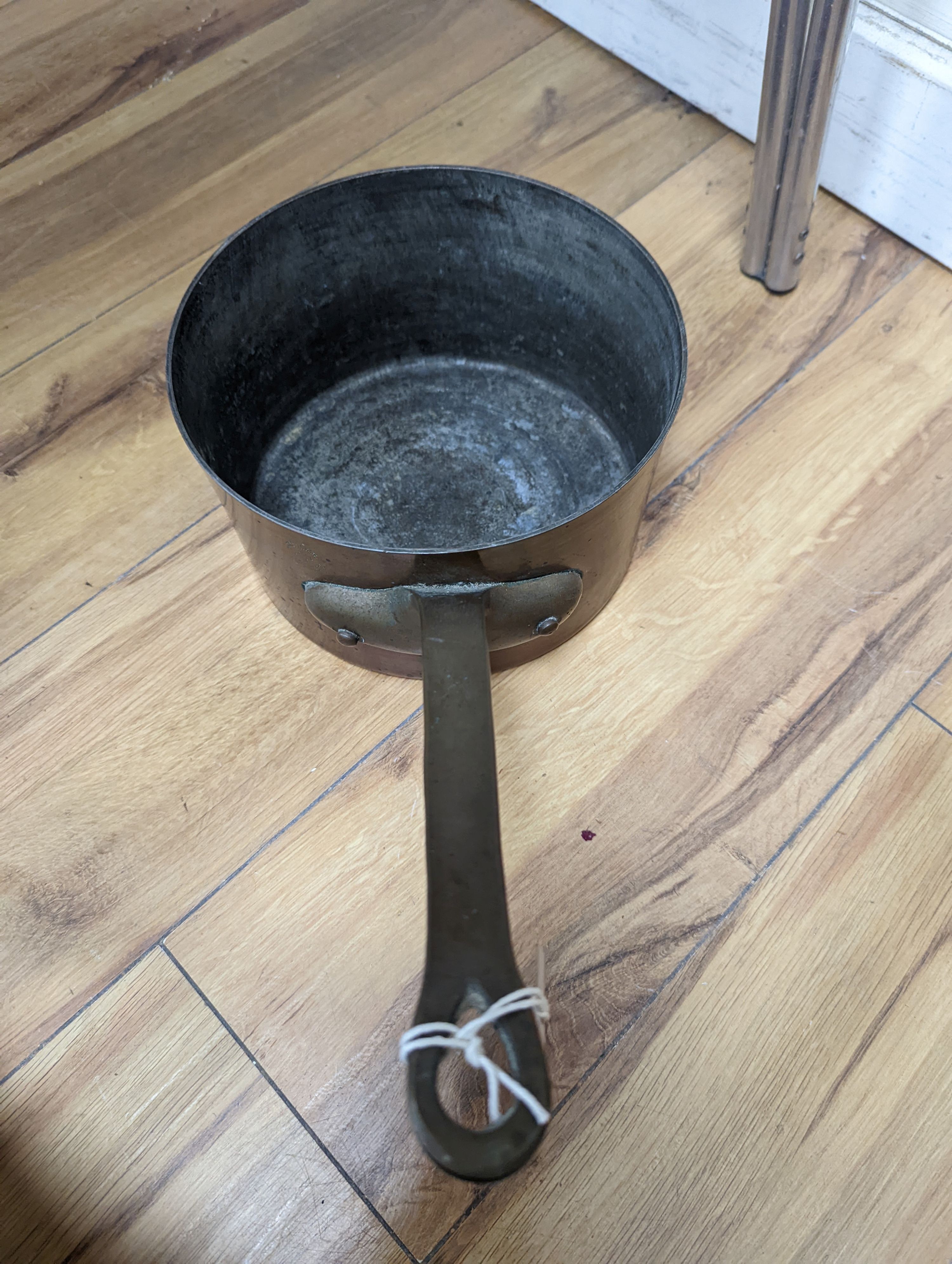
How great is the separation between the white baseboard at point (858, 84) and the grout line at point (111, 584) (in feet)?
1.72

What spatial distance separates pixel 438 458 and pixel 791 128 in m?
0.31

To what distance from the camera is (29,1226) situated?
48 cm

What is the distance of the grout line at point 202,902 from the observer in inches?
20.7

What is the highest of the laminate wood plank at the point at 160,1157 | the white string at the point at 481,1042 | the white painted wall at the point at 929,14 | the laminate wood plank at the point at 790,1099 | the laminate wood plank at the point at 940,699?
the white painted wall at the point at 929,14

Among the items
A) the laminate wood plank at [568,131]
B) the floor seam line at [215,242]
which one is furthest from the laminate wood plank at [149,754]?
the laminate wood plank at [568,131]

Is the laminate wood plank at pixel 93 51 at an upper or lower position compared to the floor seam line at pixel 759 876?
upper

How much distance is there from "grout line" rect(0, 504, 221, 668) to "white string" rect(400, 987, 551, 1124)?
1.33 feet

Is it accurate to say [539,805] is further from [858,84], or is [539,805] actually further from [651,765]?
[858,84]

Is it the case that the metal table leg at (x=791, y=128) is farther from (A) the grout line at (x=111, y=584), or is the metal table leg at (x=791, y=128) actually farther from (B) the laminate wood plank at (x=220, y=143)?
(A) the grout line at (x=111, y=584)

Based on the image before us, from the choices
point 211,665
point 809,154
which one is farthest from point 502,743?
point 809,154

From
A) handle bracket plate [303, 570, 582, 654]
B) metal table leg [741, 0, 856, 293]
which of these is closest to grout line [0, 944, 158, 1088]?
handle bracket plate [303, 570, 582, 654]

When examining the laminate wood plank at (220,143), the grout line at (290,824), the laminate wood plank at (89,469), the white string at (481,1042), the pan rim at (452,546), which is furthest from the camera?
the laminate wood plank at (220,143)

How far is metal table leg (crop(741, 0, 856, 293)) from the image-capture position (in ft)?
1.93

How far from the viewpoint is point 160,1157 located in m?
0.50
